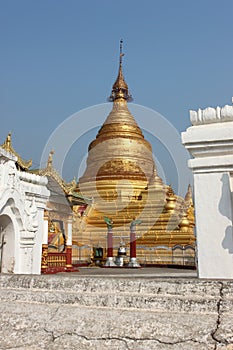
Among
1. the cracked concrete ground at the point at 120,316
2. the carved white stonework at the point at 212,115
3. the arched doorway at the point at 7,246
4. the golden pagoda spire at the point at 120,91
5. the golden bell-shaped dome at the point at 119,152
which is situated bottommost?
the cracked concrete ground at the point at 120,316

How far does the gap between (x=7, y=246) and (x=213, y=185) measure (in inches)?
186

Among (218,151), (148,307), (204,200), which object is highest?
(218,151)

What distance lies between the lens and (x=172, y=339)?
201cm

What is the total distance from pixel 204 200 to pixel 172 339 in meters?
2.06

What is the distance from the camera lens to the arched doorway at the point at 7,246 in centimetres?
690

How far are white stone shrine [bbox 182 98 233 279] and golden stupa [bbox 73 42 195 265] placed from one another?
12.6m

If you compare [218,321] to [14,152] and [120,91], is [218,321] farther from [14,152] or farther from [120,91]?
[120,91]

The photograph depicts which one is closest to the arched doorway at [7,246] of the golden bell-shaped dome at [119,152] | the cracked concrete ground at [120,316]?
the cracked concrete ground at [120,316]

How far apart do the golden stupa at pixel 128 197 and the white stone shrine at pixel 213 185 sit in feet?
41.4

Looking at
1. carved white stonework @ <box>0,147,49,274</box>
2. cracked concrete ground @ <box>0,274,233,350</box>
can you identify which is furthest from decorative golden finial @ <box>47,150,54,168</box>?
cracked concrete ground @ <box>0,274,233,350</box>

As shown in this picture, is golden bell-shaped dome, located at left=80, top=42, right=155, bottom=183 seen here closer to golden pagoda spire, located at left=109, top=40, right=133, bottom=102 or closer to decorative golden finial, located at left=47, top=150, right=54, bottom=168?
golden pagoda spire, located at left=109, top=40, right=133, bottom=102

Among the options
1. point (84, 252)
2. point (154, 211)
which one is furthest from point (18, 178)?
point (154, 211)

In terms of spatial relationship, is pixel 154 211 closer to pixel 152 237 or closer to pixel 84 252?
pixel 152 237

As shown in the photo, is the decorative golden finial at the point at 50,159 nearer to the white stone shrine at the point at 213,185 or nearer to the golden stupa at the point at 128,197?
the golden stupa at the point at 128,197
